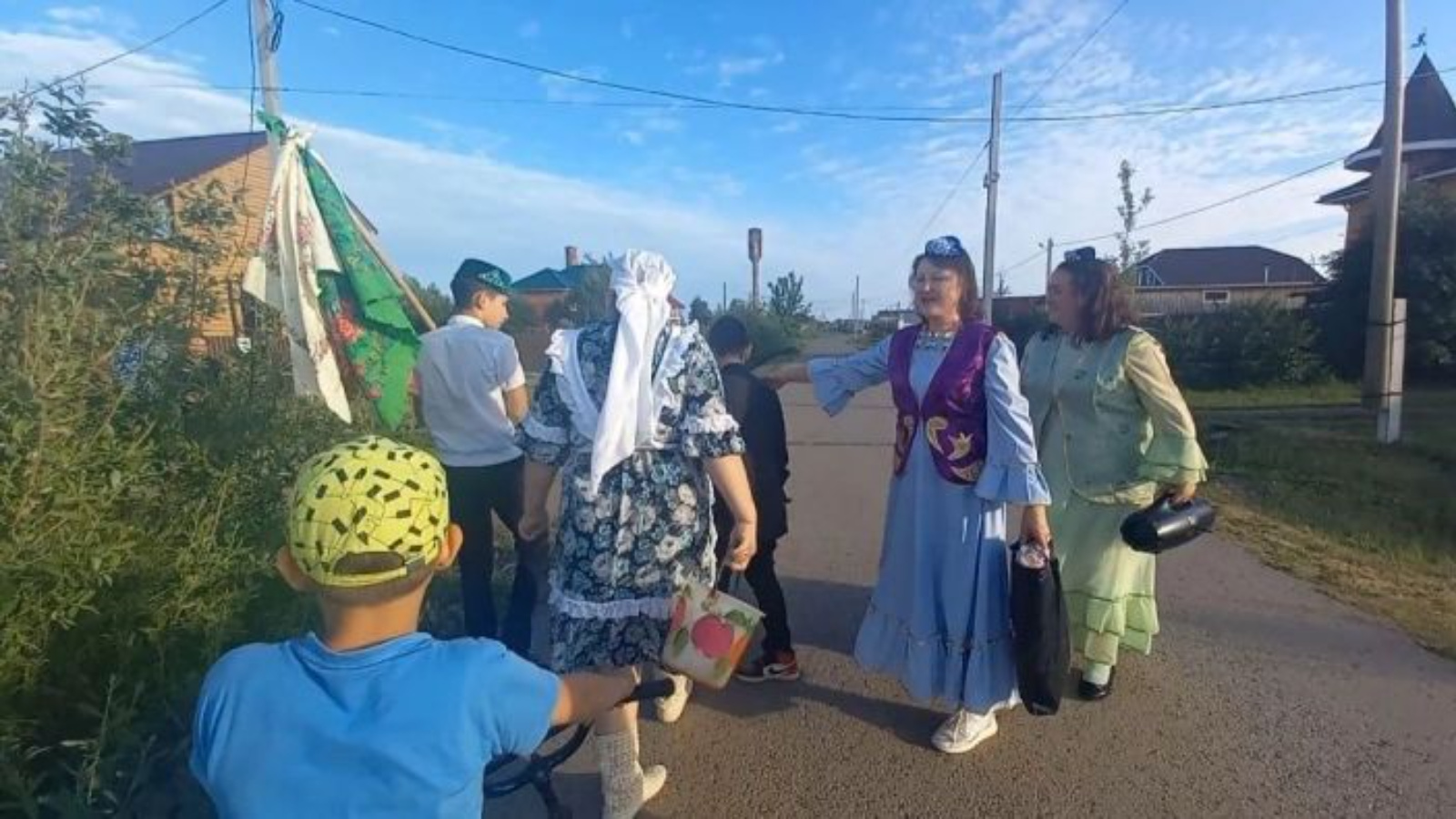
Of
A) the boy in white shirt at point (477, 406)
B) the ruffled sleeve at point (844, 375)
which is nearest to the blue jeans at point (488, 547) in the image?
the boy in white shirt at point (477, 406)

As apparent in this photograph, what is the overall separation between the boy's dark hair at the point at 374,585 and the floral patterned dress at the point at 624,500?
1229 millimetres

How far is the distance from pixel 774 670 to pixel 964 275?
6.50 ft

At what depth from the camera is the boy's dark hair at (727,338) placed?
3.97 meters

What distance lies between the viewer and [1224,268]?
167 ft

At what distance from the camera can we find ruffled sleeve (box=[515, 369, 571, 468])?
108 inches

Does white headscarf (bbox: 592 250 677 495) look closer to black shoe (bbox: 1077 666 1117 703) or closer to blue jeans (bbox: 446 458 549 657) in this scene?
blue jeans (bbox: 446 458 549 657)

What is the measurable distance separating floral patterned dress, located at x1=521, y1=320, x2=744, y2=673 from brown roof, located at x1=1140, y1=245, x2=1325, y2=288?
49.9m

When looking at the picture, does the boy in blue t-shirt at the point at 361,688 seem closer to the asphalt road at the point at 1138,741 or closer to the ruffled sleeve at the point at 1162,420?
the asphalt road at the point at 1138,741

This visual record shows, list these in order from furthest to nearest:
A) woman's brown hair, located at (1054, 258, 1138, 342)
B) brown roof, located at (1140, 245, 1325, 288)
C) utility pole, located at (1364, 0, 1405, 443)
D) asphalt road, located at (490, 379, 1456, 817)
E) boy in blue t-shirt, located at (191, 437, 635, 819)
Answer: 1. brown roof, located at (1140, 245, 1325, 288)
2. utility pole, located at (1364, 0, 1405, 443)
3. woman's brown hair, located at (1054, 258, 1138, 342)
4. asphalt road, located at (490, 379, 1456, 817)
5. boy in blue t-shirt, located at (191, 437, 635, 819)

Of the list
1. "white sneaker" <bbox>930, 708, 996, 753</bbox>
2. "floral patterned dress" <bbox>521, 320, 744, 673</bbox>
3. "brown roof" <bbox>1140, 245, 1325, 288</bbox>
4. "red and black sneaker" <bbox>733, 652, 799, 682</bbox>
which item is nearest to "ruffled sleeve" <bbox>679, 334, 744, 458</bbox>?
"floral patterned dress" <bbox>521, 320, 744, 673</bbox>

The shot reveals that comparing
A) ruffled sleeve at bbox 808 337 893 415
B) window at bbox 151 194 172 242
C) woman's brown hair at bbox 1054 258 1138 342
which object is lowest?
ruffled sleeve at bbox 808 337 893 415

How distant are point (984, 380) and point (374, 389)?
2.55 m

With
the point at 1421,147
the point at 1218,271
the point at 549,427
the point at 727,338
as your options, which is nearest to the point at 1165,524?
the point at 727,338

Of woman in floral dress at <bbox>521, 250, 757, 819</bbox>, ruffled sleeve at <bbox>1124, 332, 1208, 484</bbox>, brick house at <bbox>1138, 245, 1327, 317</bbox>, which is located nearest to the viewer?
woman in floral dress at <bbox>521, 250, 757, 819</bbox>
